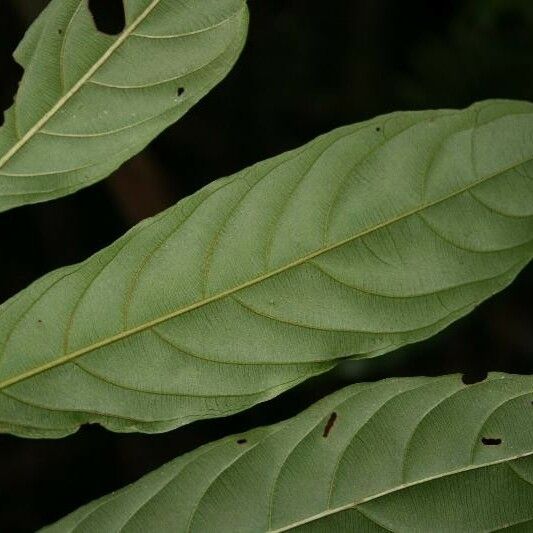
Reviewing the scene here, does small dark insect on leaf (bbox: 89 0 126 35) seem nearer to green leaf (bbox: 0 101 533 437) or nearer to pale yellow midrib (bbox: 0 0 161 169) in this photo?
pale yellow midrib (bbox: 0 0 161 169)

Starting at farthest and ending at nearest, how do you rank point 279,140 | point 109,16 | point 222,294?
point 279,140 < point 109,16 < point 222,294

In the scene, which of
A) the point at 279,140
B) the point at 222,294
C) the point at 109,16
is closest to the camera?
the point at 222,294

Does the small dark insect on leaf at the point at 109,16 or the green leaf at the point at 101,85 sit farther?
the small dark insect on leaf at the point at 109,16

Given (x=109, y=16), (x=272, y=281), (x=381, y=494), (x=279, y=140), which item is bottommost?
(x=381, y=494)

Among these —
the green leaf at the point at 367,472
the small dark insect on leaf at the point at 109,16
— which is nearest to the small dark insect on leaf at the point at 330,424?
the green leaf at the point at 367,472

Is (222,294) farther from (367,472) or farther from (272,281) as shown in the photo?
(367,472)

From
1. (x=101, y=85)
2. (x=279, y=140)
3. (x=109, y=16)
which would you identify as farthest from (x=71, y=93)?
(x=279, y=140)

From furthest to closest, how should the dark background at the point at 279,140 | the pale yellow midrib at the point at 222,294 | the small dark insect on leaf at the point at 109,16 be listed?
the dark background at the point at 279,140
the small dark insect on leaf at the point at 109,16
the pale yellow midrib at the point at 222,294

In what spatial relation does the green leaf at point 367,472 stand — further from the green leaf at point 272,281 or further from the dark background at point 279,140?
the dark background at point 279,140
